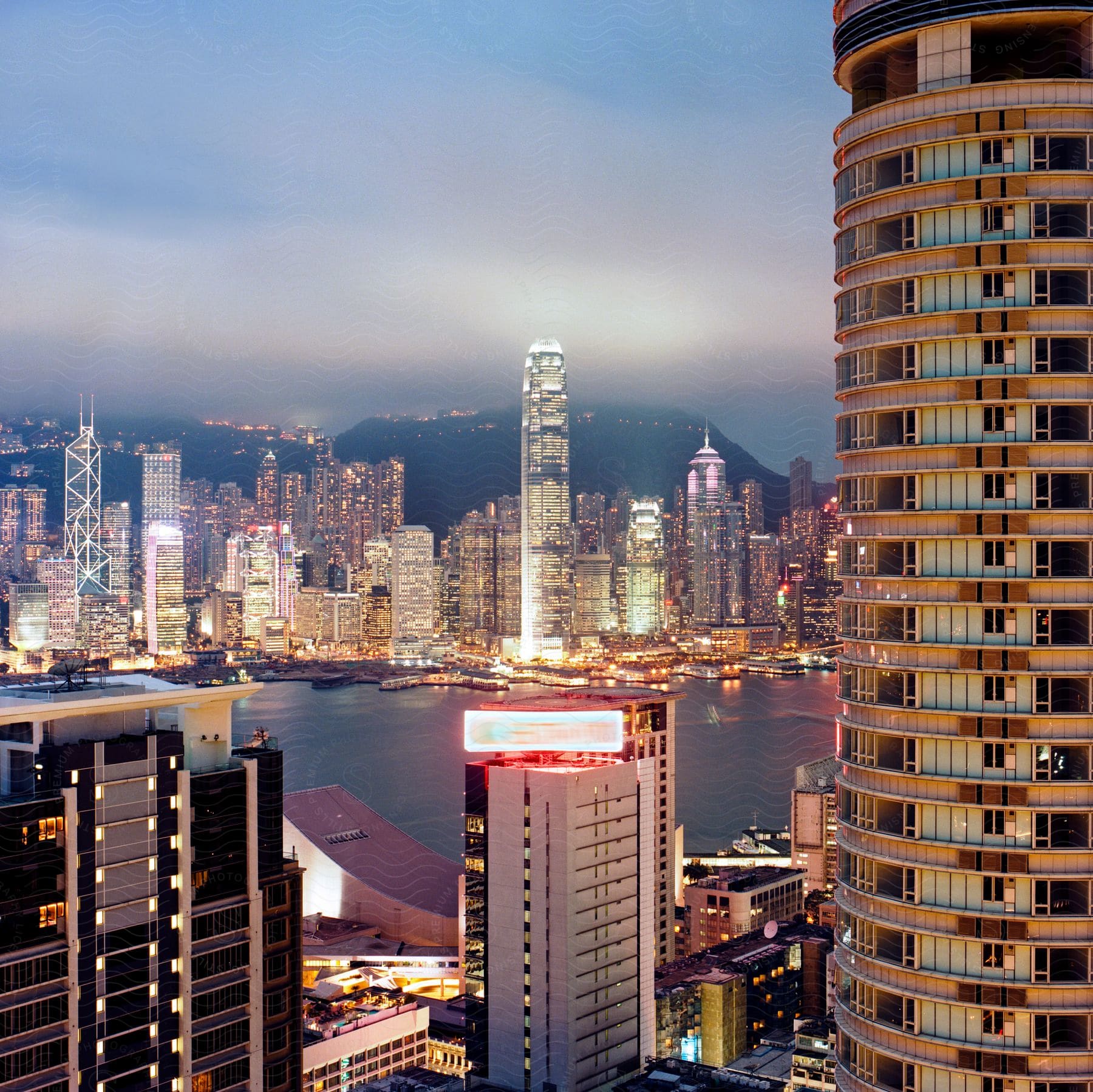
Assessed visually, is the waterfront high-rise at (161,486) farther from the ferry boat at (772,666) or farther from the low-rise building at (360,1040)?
the ferry boat at (772,666)

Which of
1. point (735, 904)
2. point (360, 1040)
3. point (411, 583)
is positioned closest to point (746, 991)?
point (735, 904)

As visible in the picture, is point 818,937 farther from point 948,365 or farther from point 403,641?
point 403,641

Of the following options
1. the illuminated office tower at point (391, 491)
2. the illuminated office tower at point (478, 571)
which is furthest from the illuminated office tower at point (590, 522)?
the illuminated office tower at point (391, 491)

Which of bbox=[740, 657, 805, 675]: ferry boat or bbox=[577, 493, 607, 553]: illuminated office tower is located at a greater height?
bbox=[577, 493, 607, 553]: illuminated office tower

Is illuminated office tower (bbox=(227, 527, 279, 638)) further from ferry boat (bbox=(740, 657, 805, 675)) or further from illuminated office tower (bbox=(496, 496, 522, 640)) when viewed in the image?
ferry boat (bbox=(740, 657, 805, 675))

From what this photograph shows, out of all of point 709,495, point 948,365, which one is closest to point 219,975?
point 948,365

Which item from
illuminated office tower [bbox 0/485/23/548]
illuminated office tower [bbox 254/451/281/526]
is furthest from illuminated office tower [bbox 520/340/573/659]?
illuminated office tower [bbox 0/485/23/548]

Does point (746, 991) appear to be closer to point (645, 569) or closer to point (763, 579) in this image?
point (763, 579)
